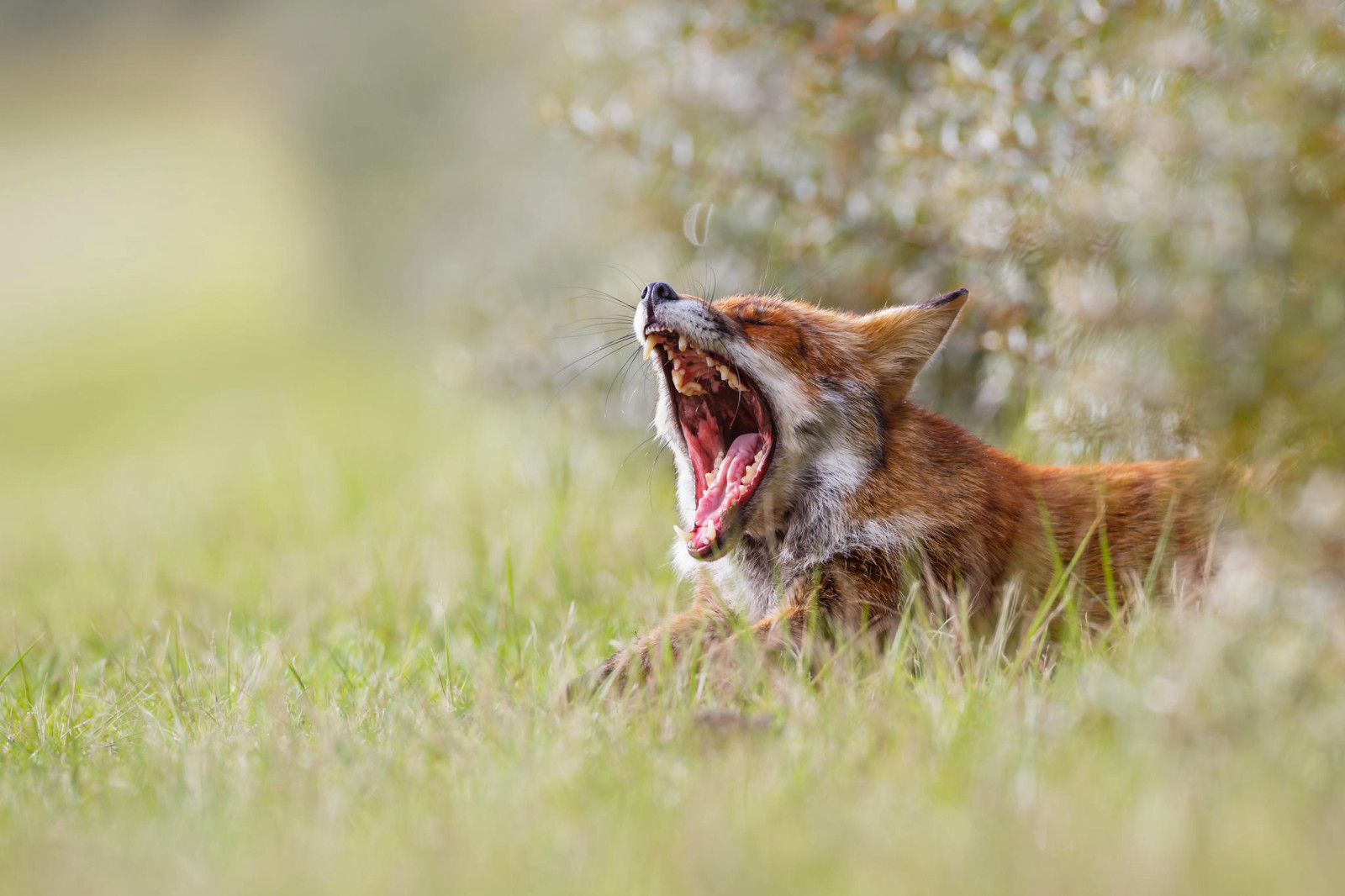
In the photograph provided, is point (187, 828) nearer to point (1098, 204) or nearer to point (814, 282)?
point (1098, 204)

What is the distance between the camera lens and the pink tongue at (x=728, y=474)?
357 centimetres

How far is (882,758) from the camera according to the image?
94.5 inches

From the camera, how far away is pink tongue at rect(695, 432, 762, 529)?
11.7 feet

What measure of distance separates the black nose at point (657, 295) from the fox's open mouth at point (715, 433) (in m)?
0.07

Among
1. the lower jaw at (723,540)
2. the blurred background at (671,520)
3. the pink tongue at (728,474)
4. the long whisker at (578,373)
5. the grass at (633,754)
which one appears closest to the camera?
the grass at (633,754)

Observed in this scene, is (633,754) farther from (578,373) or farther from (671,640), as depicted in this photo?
(578,373)

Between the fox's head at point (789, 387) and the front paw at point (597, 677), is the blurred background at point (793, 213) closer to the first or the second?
the fox's head at point (789, 387)

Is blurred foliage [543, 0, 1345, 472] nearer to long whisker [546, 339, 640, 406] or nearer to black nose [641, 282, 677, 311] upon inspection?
long whisker [546, 339, 640, 406]

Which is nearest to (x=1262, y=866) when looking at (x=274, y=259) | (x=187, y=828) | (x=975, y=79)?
(x=187, y=828)

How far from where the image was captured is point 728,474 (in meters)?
3.65

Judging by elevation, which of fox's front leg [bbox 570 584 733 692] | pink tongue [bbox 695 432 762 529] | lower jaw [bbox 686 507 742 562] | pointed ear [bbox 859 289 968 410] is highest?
pointed ear [bbox 859 289 968 410]

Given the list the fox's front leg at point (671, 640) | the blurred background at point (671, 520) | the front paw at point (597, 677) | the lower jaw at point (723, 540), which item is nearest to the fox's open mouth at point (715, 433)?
the lower jaw at point (723, 540)

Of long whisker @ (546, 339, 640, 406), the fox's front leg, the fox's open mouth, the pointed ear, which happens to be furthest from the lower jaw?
long whisker @ (546, 339, 640, 406)

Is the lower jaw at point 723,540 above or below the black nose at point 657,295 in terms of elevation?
below
